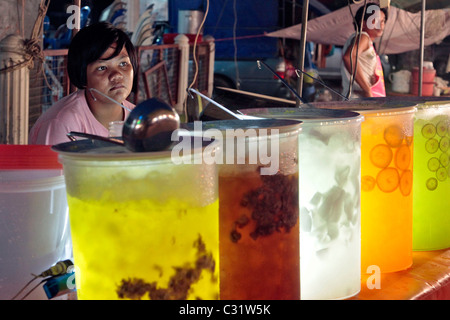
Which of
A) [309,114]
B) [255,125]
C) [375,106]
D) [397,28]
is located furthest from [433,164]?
[397,28]

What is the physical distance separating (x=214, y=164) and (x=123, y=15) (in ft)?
21.8

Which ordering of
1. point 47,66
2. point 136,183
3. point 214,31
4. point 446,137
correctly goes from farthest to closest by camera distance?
point 214,31 → point 47,66 → point 446,137 → point 136,183

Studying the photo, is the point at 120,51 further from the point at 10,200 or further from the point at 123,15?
the point at 123,15

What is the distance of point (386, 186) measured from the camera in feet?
3.14

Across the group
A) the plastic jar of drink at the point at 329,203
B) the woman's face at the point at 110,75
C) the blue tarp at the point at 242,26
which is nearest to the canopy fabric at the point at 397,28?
the blue tarp at the point at 242,26

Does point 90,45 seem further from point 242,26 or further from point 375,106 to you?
point 242,26

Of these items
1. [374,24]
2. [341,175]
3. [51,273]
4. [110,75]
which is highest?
[374,24]

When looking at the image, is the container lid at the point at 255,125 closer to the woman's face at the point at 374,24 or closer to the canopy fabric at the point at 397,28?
the woman's face at the point at 374,24

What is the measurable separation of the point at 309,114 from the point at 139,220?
39 centimetres

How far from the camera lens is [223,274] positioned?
732 mm

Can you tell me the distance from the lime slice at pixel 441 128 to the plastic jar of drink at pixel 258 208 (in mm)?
469

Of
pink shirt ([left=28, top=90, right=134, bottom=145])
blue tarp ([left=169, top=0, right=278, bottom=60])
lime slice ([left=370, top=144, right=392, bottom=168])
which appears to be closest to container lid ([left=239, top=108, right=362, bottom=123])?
lime slice ([left=370, top=144, right=392, bottom=168])

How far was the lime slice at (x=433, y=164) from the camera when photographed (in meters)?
1.11
